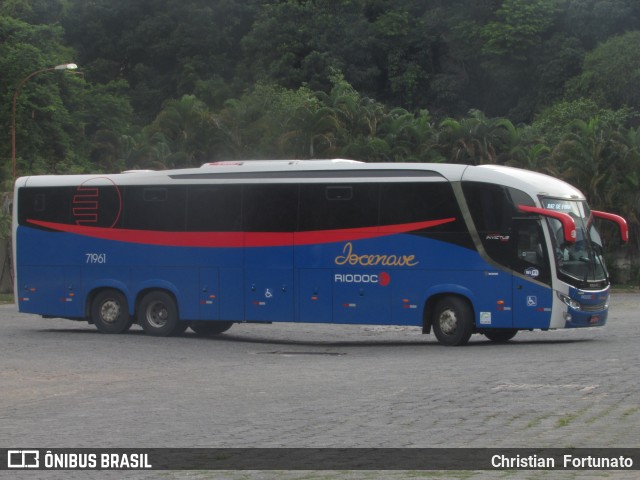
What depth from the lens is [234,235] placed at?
24219 millimetres

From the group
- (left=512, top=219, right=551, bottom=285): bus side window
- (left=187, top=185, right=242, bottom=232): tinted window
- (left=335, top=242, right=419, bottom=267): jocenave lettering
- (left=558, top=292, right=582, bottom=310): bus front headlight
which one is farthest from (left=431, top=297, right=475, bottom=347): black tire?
(left=187, top=185, right=242, bottom=232): tinted window

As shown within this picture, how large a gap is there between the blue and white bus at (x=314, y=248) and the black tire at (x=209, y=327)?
0.05m

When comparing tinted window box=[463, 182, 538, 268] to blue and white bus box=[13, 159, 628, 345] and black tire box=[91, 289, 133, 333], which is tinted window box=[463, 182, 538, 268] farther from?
black tire box=[91, 289, 133, 333]

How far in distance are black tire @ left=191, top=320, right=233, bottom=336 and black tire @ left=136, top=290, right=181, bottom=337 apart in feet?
2.82

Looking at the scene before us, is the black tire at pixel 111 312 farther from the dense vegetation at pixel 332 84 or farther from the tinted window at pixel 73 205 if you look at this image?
the dense vegetation at pixel 332 84

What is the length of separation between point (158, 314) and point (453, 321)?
675 centimetres

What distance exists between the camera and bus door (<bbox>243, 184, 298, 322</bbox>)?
23656mm

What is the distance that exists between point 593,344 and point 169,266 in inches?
350

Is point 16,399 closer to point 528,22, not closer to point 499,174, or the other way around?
point 499,174

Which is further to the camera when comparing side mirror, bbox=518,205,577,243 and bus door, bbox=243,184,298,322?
bus door, bbox=243,184,298,322

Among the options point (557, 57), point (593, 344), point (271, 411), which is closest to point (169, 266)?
point (593, 344)

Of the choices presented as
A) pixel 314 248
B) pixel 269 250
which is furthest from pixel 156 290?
pixel 314 248

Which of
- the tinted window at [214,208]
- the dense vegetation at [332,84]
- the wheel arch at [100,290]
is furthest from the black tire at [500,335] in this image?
the dense vegetation at [332,84]

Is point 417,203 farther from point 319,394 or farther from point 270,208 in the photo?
point 319,394
